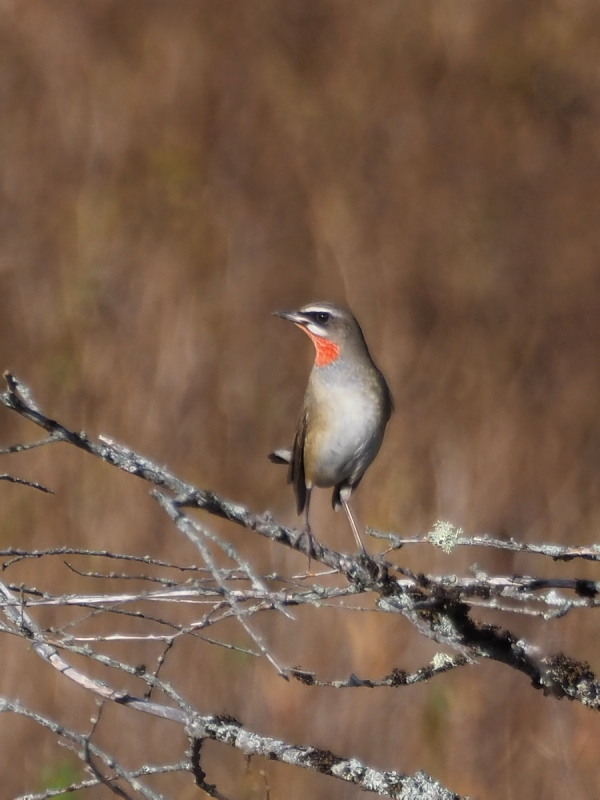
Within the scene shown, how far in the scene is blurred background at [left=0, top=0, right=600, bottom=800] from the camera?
6785 mm

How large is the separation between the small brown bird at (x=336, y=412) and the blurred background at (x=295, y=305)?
228 cm

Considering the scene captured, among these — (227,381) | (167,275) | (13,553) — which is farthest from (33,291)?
(13,553)

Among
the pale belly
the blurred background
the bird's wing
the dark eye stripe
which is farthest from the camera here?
the blurred background

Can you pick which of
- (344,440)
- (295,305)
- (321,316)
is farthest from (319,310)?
(295,305)

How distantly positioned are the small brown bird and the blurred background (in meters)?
2.28

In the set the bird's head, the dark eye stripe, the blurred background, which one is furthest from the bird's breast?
the blurred background

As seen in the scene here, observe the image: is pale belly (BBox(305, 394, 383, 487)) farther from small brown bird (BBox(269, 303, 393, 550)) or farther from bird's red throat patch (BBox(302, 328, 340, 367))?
bird's red throat patch (BBox(302, 328, 340, 367))

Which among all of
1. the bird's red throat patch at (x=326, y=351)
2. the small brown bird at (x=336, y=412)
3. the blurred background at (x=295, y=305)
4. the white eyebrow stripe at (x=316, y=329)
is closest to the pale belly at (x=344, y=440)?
the small brown bird at (x=336, y=412)

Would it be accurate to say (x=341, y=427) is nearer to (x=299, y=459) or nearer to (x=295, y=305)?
(x=299, y=459)

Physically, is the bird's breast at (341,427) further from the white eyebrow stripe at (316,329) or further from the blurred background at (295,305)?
the blurred background at (295,305)

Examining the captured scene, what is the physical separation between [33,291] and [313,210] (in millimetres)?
1877

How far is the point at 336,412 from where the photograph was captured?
14.1ft

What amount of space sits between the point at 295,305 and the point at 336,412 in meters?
3.37

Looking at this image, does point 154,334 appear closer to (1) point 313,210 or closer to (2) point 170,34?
(1) point 313,210
